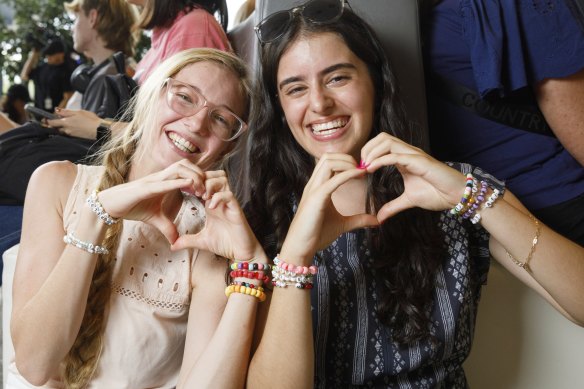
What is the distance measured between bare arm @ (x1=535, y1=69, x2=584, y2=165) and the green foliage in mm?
4361

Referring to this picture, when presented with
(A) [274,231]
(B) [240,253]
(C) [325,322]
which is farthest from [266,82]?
(C) [325,322]

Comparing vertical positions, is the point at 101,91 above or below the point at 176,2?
below

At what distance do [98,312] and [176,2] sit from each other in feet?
3.50

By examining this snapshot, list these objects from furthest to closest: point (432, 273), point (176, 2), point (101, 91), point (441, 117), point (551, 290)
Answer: point (101, 91)
point (176, 2)
point (441, 117)
point (432, 273)
point (551, 290)

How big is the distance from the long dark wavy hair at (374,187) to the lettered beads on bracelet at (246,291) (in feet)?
0.60

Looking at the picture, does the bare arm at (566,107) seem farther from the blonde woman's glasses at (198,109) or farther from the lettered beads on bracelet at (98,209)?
the lettered beads on bracelet at (98,209)

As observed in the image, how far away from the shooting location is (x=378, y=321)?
122 cm

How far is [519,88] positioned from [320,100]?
1.48ft

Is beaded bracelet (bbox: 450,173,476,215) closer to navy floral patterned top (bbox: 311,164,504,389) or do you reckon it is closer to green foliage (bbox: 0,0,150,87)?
navy floral patterned top (bbox: 311,164,504,389)

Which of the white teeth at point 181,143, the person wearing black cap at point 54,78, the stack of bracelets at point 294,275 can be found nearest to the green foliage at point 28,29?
the person wearing black cap at point 54,78

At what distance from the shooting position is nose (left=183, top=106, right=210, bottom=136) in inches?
48.9

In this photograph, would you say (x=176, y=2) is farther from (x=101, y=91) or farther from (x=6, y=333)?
(x=6, y=333)

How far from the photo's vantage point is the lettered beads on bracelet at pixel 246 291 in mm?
1102

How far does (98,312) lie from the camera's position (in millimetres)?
1194
